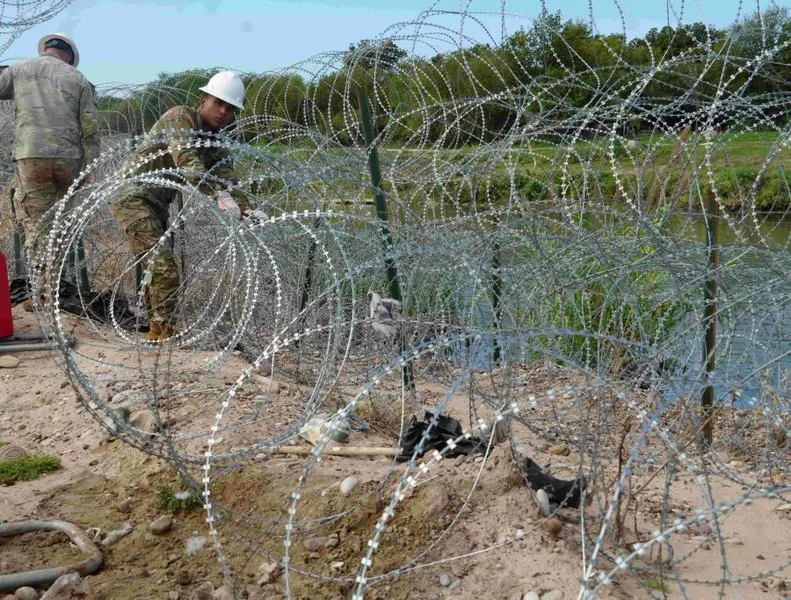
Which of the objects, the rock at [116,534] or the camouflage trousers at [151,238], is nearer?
the rock at [116,534]

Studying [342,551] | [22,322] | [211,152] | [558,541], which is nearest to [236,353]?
[211,152]

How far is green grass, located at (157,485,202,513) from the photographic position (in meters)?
3.38

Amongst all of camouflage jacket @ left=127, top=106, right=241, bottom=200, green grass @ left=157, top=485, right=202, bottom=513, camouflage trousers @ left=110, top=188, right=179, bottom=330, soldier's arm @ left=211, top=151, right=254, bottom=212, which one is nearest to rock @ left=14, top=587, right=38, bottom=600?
green grass @ left=157, top=485, right=202, bottom=513

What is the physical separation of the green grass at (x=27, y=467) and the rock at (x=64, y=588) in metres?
1.06

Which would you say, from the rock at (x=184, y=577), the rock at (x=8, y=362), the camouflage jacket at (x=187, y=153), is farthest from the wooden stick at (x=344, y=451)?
the rock at (x=8, y=362)

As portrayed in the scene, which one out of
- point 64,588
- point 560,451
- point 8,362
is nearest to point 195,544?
point 64,588

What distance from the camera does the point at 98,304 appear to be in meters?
7.01

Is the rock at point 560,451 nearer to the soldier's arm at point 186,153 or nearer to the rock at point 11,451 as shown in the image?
the rock at point 11,451

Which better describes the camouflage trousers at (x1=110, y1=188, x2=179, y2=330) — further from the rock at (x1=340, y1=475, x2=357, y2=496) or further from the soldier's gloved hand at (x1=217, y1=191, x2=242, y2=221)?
the rock at (x1=340, y1=475, x2=357, y2=496)

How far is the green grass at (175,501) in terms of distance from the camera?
3.38 m

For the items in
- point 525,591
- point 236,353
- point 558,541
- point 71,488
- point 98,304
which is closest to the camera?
point 525,591

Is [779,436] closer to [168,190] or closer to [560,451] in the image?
[560,451]

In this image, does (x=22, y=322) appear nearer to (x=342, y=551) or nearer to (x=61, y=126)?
(x=61, y=126)

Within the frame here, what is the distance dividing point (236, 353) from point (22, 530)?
255 cm
